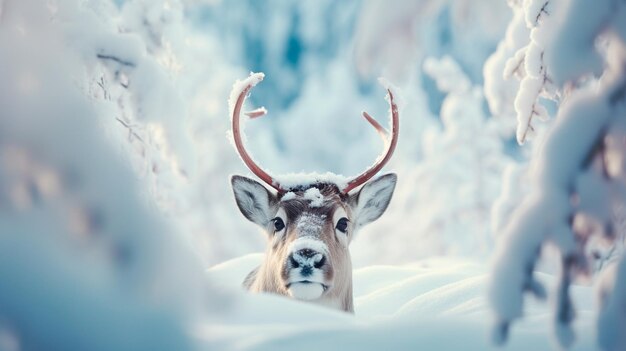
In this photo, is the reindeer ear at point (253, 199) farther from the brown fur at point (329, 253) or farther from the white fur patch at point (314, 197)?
the white fur patch at point (314, 197)

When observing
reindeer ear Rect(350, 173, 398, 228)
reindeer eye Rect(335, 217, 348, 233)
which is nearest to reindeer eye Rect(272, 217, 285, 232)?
reindeer eye Rect(335, 217, 348, 233)

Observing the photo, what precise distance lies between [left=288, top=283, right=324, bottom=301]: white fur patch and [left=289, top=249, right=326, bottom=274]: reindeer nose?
0.33 feet

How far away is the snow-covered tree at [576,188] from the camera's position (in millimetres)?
2055

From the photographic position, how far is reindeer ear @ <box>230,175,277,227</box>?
4.85 meters

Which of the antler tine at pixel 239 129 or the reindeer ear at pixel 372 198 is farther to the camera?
the reindeer ear at pixel 372 198

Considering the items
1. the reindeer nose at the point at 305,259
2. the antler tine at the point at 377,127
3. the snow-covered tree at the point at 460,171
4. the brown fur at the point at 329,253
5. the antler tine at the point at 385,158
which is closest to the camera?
the reindeer nose at the point at 305,259

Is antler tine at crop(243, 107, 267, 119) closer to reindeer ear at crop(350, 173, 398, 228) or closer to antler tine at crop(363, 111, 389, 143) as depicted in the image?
antler tine at crop(363, 111, 389, 143)

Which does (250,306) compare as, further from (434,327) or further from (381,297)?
(381,297)

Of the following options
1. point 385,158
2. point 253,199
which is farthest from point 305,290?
point 385,158

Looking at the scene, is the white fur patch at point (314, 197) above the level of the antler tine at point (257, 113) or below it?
below

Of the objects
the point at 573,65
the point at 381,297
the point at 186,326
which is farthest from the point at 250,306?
the point at 381,297

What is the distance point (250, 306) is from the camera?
7.75ft

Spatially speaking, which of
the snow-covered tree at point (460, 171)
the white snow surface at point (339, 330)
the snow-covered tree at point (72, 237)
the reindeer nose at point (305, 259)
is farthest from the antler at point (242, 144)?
the snow-covered tree at point (460, 171)

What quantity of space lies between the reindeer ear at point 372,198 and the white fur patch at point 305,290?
1.00 metres
